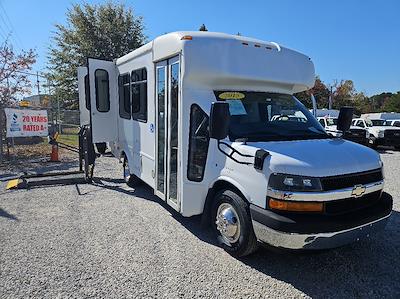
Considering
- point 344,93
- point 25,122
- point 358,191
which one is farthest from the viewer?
point 344,93

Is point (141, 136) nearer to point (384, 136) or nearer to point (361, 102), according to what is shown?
point (384, 136)

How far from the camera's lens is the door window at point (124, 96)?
7134 millimetres

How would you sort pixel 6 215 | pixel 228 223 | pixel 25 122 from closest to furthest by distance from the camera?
pixel 228 223
pixel 6 215
pixel 25 122

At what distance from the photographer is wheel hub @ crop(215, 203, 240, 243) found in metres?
4.08

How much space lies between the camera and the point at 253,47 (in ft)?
15.4

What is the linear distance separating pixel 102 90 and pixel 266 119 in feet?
15.5

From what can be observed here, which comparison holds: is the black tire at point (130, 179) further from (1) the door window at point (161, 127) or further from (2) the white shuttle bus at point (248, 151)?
(1) the door window at point (161, 127)

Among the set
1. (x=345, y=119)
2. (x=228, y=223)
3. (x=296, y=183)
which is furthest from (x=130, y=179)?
(x=296, y=183)

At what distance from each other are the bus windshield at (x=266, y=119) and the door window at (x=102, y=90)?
13.7ft

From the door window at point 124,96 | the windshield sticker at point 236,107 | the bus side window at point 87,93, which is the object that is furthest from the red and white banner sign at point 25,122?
the windshield sticker at point 236,107

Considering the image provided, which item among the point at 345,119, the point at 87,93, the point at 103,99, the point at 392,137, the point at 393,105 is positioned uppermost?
the point at 393,105

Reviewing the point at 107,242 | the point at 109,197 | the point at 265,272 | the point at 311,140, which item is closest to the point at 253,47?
the point at 311,140

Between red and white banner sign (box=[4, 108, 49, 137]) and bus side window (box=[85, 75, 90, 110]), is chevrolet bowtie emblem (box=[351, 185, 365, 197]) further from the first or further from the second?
red and white banner sign (box=[4, 108, 49, 137])

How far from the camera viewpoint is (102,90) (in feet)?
25.9
